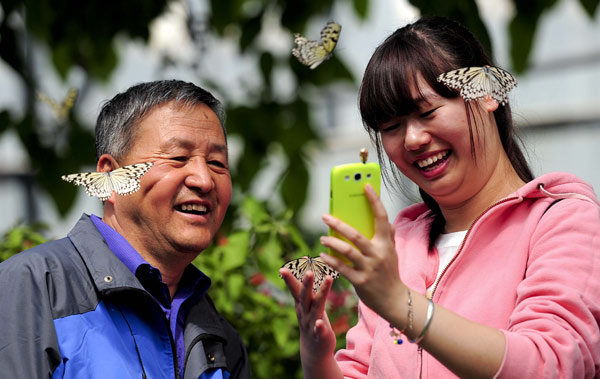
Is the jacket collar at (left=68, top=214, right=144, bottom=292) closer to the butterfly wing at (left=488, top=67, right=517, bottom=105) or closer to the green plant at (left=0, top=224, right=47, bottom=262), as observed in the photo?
the green plant at (left=0, top=224, right=47, bottom=262)

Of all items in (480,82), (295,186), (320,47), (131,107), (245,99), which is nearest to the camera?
(480,82)

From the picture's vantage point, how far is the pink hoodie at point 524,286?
4.58ft

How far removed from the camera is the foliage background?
2809 millimetres

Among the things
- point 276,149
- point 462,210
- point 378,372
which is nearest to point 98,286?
point 378,372

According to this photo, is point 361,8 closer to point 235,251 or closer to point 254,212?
point 254,212

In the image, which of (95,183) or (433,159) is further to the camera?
(95,183)

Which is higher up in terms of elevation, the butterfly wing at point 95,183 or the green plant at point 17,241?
the butterfly wing at point 95,183

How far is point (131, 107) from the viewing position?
2.03 metres

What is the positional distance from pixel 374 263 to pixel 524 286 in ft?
1.20

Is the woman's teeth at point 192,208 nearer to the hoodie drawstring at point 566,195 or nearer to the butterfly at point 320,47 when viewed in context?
the butterfly at point 320,47

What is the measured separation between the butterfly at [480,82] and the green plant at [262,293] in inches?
46.6

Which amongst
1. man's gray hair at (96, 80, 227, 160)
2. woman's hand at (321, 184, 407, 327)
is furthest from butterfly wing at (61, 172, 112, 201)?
woman's hand at (321, 184, 407, 327)

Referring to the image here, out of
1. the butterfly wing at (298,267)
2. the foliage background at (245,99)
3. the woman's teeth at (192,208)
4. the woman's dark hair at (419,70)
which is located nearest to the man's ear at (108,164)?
the woman's teeth at (192,208)

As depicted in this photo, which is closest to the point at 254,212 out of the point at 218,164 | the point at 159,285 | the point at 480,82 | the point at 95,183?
the point at 218,164
